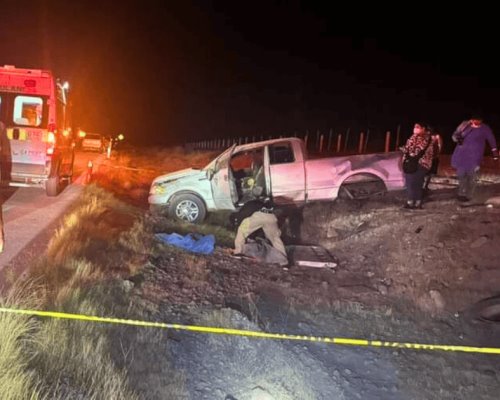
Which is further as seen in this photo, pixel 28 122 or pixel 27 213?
pixel 28 122

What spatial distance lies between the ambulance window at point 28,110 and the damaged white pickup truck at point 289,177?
114 inches

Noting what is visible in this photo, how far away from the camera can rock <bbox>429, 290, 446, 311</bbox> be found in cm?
691

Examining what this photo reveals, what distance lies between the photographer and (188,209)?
11.4m

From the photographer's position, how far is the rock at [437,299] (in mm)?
6909

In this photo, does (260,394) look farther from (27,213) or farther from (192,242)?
(27,213)

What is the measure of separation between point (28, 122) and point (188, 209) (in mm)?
3399

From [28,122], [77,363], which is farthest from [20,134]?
[77,363]

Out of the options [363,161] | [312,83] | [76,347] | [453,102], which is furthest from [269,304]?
[312,83]

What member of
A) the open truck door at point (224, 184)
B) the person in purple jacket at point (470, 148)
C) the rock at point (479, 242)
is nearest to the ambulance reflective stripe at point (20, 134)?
the open truck door at point (224, 184)

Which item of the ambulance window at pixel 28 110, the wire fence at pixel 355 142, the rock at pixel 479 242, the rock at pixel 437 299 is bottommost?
the rock at pixel 437 299

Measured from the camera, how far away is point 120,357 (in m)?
5.03

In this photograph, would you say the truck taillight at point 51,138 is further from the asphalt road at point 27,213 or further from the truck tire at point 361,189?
the truck tire at point 361,189

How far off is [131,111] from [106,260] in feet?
405

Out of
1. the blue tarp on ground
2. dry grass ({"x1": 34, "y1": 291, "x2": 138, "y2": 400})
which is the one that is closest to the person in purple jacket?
the blue tarp on ground
